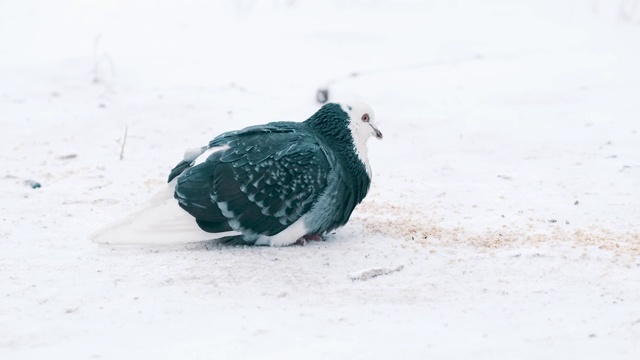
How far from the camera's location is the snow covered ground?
3305 mm

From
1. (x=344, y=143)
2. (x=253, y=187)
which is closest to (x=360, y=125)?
(x=344, y=143)

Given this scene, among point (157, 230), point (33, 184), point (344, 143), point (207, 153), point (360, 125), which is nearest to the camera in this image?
point (157, 230)

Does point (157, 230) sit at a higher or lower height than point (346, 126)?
lower

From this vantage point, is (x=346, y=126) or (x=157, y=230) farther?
(x=346, y=126)

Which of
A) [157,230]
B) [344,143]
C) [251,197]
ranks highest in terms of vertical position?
[344,143]

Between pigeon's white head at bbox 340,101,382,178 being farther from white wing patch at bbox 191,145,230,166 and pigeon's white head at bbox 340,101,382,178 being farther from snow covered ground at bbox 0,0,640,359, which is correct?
white wing patch at bbox 191,145,230,166

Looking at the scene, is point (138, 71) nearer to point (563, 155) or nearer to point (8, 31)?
point (8, 31)

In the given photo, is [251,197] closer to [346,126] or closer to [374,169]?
[346,126]

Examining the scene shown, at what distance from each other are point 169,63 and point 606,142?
440cm

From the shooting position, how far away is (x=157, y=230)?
14.0 feet

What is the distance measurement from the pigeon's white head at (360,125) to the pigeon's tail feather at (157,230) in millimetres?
837

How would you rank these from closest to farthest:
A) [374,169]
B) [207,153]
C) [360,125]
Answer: [207,153], [360,125], [374,169]

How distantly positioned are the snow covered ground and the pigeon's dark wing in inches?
6.4

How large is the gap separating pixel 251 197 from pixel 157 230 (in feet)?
1.56
